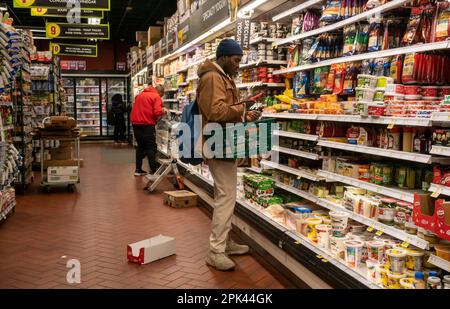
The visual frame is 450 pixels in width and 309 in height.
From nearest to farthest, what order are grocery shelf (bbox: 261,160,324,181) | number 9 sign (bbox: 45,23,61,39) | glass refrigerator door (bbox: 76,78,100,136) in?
grocery shelf (bbox: 261,160,324,181)
number 9 sign (bbox: 45,23,61,39)
glass refrigerator door (bbox: 76,78,100,136)

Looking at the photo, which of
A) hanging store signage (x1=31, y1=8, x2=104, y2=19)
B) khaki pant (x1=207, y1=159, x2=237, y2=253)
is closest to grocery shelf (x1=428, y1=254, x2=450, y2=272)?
khaki pant (x1=207, y1=159, x2=237, y2=253)

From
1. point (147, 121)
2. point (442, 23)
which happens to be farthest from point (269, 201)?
point (147, 121)

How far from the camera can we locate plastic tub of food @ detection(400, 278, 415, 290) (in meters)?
2.76

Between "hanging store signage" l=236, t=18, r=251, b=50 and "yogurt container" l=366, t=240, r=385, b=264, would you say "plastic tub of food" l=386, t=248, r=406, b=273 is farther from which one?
"hanging store signage" l=236, t=18, r=251, b=50

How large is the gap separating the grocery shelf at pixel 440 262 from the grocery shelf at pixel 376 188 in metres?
0.37

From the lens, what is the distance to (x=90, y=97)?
20.5 metres

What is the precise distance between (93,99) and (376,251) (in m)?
18.7

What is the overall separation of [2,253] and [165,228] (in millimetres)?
1779

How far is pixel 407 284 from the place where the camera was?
2.77 metres

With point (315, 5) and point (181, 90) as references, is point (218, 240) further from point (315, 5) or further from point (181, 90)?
point (181, 90)

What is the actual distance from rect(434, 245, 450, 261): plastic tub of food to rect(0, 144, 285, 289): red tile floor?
154 centimetres

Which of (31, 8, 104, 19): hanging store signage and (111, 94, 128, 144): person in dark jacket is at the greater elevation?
(31, 8, 104, 19): hanging store signage

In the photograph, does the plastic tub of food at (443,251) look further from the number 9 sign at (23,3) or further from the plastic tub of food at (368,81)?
the number 9 sign at (23,3)
